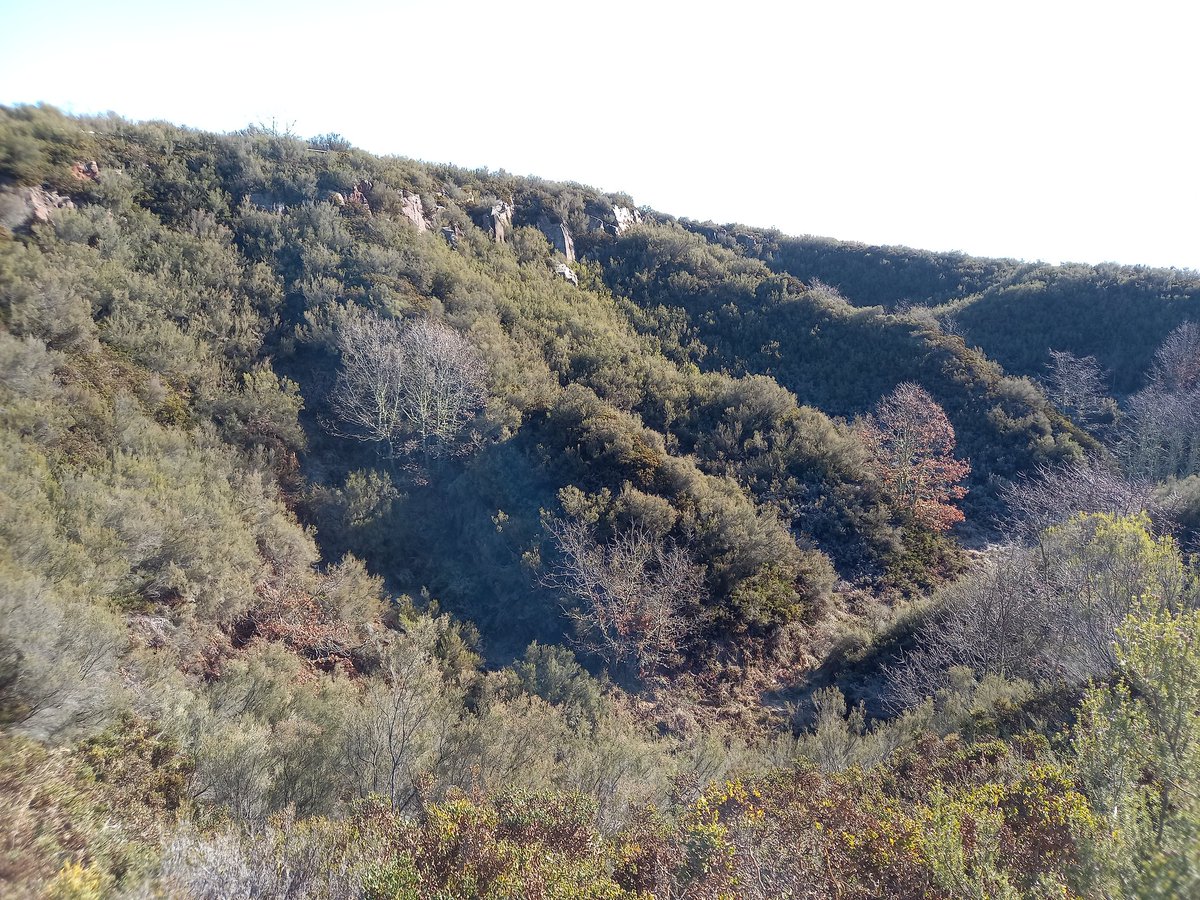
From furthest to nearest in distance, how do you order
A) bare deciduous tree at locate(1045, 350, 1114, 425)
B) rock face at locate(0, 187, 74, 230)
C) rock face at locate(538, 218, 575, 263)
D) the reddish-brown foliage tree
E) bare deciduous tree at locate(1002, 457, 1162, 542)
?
rock face at locate(538, 218, 575, 263) → bare deciduous tree at locate(1045, 350, 1114, 425) → the reddish-brown foliage tree → bare deciduous tree at locate(1002, 457, 1162, 542) → rock face at locate(0, 187, 74, 230)

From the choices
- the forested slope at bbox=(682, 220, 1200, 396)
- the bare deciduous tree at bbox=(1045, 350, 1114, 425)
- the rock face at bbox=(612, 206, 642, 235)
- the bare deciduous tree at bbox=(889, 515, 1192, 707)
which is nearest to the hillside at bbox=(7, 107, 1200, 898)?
the bare deciduous tree at bbox=(889, 515, 1192, 707)

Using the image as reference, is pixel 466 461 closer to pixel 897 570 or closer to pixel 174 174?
pixel 897 570

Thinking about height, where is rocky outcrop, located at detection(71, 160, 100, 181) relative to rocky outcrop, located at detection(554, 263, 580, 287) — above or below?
above

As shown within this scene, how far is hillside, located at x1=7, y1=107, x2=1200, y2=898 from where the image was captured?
14.3 feet

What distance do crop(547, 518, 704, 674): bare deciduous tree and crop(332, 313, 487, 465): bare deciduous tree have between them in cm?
492

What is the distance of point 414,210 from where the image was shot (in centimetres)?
2269

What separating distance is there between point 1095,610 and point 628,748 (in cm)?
722

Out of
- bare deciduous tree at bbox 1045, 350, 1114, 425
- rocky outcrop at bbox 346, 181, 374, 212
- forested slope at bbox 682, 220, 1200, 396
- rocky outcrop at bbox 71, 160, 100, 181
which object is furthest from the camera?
forested slope at bbox 682, 220, 1200, 396

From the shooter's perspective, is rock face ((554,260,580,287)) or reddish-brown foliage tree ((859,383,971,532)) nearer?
reddish-brown foliage tree ((859,383,971,532))

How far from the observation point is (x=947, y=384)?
2231cm

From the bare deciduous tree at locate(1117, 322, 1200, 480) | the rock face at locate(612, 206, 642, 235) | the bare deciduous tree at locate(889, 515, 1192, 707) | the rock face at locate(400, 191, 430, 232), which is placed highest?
the rock face at locate(612, 206, 642, 235)

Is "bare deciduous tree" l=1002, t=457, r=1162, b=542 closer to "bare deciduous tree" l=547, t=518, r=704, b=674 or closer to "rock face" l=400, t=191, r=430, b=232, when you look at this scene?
"bare deciduous tree" l=547, t=518, r=704, b=674

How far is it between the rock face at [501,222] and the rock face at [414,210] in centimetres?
307

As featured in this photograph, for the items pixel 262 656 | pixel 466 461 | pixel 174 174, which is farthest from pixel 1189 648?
pixel 174 174
